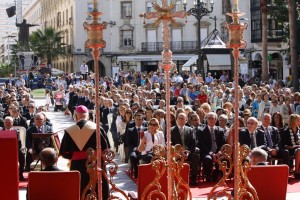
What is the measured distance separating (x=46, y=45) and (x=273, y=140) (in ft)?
188

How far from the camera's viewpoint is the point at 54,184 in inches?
355

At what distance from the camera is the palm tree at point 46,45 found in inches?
2749

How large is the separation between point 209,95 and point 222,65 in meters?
11.0

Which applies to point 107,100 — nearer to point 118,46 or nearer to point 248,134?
point 248,134

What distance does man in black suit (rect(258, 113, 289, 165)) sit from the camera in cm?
1446

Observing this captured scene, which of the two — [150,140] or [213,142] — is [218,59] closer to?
[213,142]

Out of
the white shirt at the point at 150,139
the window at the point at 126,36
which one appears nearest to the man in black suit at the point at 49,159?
the white shirt at the point at 150,139

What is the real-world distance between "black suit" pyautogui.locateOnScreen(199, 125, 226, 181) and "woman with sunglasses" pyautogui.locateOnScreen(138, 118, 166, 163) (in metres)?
0.98

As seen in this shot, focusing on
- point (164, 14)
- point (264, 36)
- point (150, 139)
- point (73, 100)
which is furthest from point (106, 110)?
point (264, 36)

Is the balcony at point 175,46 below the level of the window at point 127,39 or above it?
below

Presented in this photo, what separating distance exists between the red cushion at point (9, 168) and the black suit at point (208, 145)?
653 cm

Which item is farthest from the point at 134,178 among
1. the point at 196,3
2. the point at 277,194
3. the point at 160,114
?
the point at 196,3

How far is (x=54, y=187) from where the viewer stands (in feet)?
29.6

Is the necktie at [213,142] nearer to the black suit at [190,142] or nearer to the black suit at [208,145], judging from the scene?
the black suit at [208,145]
